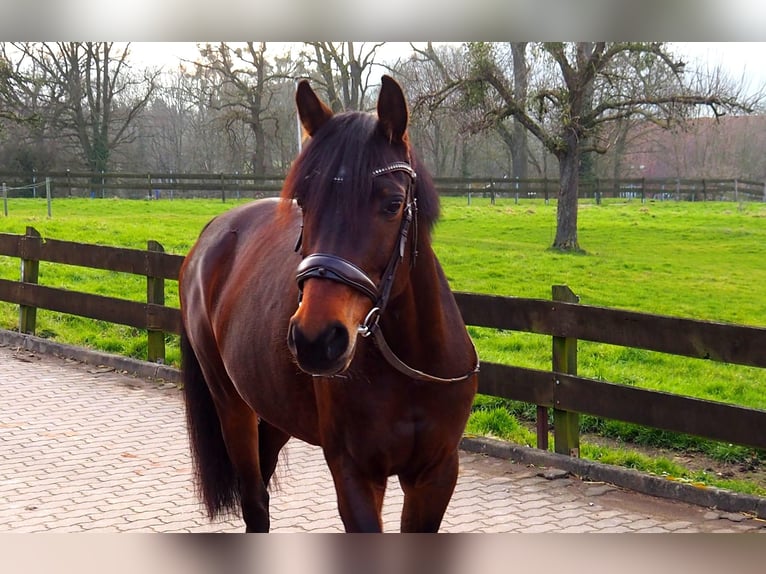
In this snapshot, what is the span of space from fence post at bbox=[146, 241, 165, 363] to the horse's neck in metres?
5.51

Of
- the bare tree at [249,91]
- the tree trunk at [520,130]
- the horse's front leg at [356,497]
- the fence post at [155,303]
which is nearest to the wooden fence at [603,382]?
the bare tree at [249,91]

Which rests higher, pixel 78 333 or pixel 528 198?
pixel 528 198

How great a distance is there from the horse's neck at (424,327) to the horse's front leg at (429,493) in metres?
0.32

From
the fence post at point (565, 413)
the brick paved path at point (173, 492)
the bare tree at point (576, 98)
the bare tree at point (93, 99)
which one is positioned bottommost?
the brick paved path at point (173, 492)

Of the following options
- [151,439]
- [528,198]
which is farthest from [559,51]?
[151,439]

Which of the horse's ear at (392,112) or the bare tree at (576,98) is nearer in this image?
the horse's ear at (392,112)

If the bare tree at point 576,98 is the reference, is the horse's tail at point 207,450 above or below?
below

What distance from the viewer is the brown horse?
2031mm

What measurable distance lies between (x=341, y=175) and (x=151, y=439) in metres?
4.11

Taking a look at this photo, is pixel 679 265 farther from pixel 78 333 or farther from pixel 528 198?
pixel 78 333

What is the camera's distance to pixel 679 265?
1092 centimetres

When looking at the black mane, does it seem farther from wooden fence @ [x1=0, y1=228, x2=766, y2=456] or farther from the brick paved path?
wooden fence @ [x1=0, y1=228, x2=766, y2=456]

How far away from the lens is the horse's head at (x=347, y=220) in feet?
6.31

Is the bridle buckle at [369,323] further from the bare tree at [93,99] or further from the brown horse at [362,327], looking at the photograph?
the bare tree at [93,99]
